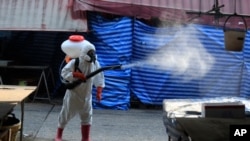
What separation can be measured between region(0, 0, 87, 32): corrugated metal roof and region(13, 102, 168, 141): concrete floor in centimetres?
199

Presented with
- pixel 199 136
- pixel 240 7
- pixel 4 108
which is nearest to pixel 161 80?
pixel 240 7

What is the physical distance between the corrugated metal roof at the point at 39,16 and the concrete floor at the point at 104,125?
199 cm

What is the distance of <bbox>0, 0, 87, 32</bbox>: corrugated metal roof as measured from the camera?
922 centimetres

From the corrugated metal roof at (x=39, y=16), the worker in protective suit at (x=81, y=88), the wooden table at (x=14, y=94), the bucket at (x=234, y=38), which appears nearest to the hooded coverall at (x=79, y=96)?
the worker in protective suit at (x=81, y=88)

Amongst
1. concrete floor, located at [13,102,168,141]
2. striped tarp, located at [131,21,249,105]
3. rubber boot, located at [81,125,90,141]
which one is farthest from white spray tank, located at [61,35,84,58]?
striped tarp, located at [131,21,249,105]

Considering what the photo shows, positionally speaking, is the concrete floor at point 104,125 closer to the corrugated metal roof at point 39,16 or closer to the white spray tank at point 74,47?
the white spray tank at point 74,47

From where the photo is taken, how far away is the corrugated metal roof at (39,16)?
363 inches

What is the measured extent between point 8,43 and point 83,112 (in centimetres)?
570

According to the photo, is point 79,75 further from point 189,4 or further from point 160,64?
point 189,4

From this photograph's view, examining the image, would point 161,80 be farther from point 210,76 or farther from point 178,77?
point 210,76

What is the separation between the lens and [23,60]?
11148 mm

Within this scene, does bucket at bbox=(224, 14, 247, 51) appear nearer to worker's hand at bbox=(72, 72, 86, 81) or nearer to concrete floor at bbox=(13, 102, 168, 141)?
worker's hand at bbox=(72, 72, 86, 81)

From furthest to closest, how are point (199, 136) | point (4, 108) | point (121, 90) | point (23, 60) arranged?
point (23, 60), point (121, 90), point (4, 108), point (199, 136)

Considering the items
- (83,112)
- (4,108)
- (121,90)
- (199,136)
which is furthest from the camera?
(121,90)
